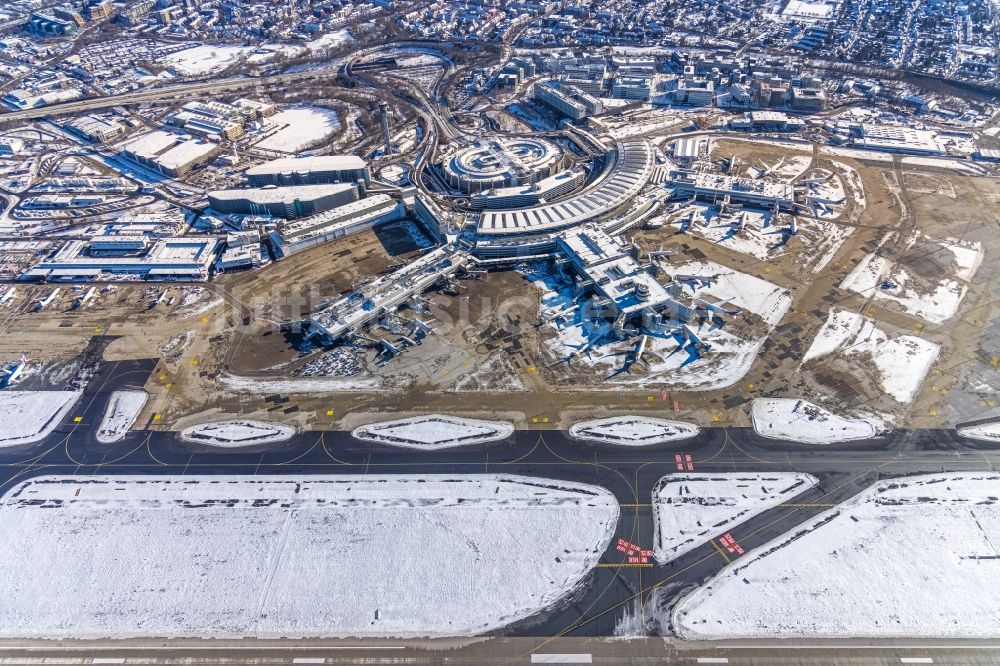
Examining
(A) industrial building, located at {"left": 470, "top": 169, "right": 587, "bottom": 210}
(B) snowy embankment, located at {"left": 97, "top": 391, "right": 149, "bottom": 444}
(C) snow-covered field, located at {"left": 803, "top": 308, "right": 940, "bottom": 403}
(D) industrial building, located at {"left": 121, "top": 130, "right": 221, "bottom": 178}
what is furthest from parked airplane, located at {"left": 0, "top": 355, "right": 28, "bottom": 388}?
(C) snow-covered field, located at {"left": 803, "top": 308, "right": 940, "bottom": 403}

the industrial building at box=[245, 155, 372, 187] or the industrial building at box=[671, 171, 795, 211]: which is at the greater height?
the industrial building at box=[671, 171, 795, 211]

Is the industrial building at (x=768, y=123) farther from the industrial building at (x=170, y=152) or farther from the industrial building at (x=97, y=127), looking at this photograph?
the industrial building at (x=97, y=127)

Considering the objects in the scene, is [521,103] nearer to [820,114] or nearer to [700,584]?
[820,114]

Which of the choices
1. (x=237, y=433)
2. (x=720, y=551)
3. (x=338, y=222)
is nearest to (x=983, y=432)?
(x=720, y=551)

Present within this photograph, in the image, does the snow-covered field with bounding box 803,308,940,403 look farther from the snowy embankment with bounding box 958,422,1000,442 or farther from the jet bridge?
the jet bridge

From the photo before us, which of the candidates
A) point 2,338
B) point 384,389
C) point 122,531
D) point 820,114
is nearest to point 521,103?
point 820,114

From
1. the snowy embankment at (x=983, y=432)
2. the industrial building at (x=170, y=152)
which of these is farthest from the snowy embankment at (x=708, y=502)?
the industrial building at (x=170, y=152)

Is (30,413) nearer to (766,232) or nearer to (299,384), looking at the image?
(299,384)
